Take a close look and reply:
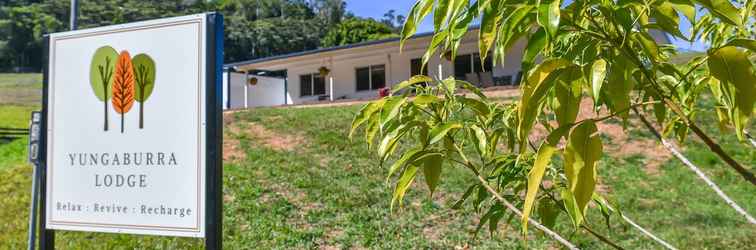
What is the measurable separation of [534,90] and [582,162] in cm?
12

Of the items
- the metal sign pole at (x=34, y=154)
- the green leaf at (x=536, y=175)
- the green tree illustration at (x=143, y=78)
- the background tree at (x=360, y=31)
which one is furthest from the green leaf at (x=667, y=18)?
the background tree at (x=360, y=31)

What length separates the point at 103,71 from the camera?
114 inches

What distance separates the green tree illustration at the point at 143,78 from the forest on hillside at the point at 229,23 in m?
45.7

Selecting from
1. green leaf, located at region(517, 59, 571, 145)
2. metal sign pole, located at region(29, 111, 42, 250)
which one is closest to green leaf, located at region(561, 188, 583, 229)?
green leaf, located at region(517, 59, 571, 145)

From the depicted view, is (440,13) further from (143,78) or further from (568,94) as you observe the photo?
(143,78)

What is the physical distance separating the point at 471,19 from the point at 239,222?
5.76m

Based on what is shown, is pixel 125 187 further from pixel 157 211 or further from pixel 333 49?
pixel 333 49

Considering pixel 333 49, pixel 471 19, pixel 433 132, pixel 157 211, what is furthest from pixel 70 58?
pixel 333 49

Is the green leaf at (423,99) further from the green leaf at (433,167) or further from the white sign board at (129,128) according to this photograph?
the white sign board at (129,128)

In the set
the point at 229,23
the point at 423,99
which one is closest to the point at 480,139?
the point at 423,99

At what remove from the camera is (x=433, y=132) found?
130 cm

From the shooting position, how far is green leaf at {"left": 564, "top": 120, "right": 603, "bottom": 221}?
790 millimetres

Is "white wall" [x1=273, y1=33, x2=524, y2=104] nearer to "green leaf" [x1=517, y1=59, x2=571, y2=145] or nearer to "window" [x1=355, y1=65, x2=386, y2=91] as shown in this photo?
"window" [x1=355, y1=65, x2=386, y2=91]

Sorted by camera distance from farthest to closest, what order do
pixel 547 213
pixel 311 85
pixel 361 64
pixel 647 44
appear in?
pixel 311 85 → pixel 361 64 → pixel 547 213 → pixel 647 44
